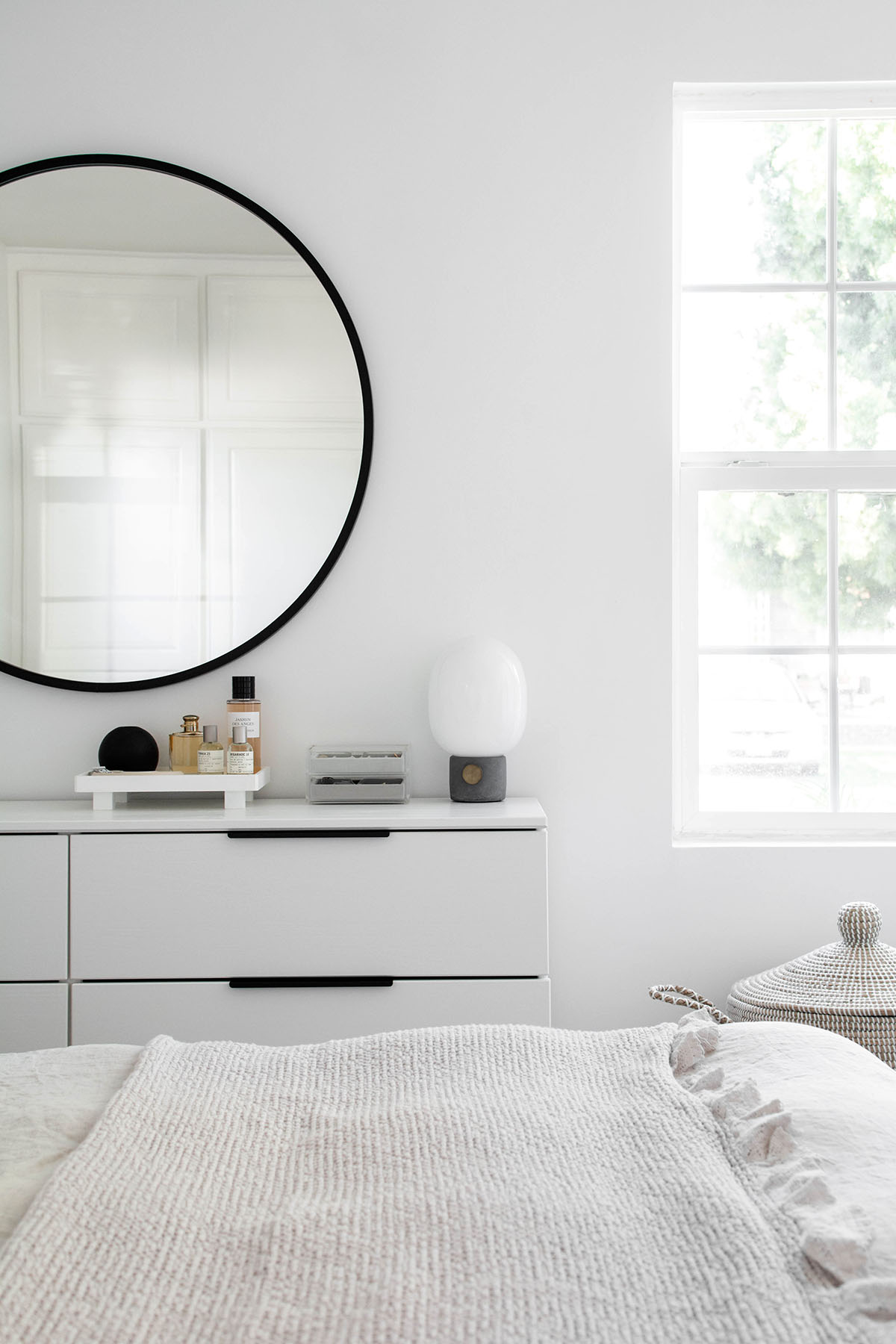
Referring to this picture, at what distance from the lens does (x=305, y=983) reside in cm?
197

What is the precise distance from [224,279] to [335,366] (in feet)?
1.04

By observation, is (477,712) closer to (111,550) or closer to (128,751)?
(128,751)

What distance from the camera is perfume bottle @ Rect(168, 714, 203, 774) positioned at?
224 cm

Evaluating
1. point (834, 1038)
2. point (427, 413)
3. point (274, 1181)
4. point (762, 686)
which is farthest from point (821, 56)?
point (274, 1181)

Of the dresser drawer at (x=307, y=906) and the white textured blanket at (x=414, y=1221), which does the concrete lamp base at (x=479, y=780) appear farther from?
the white textured blanket at (x=414, y=1221)

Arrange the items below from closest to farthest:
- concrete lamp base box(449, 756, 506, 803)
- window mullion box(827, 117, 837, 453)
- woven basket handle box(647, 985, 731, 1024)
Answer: woven basket handle box(647, 985, 731, 1024)
concrete lamp base box(449, 756, 506, 803)
window mullion box(827, 117, 837, 453)

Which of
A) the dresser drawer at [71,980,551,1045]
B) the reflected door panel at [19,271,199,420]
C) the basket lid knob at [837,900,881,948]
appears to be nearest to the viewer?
the dresser drawer at [71,980,551,1045]

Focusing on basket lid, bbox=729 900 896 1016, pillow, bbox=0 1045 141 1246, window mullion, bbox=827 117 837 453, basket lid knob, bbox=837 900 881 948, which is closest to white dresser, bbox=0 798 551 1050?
basket lid, bbox=729 900 896 1016

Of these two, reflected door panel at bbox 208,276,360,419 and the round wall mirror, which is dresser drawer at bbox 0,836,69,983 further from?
reflected door panel at bbox 208,276,360,419

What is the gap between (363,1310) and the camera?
0.64 metres

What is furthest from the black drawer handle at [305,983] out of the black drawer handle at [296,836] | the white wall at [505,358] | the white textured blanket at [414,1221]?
the white textured blanket at [414,1221]

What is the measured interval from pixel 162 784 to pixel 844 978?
1.42 metres

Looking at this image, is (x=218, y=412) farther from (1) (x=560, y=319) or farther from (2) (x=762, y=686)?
(2) (x=762, y=686)

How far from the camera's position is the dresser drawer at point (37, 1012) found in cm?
197
